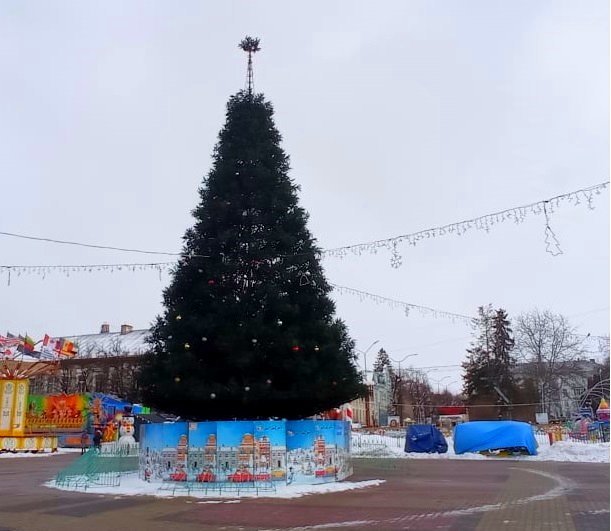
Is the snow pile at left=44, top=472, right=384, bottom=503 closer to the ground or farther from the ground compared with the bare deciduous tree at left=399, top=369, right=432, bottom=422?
closer to the ground

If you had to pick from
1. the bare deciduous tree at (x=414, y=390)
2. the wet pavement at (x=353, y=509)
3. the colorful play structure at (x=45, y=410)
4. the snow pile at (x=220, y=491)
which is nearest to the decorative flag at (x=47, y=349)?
the colorful play structure at (x=45, y=410)

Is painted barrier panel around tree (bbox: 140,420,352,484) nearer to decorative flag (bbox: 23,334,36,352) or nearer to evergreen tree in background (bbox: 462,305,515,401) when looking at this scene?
decorative flag (bbox: 23,334,36,352)

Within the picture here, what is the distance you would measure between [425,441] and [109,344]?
53.9 meters

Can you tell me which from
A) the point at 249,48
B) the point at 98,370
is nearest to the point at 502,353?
the point at 98,370

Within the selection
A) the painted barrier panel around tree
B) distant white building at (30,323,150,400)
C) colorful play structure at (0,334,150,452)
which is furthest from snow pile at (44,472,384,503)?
distant white building at (30,323,150,400)

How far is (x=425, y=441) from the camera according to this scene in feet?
115

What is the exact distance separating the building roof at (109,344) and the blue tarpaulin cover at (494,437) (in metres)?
45.1

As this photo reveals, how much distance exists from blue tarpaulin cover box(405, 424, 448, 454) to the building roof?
41.6m

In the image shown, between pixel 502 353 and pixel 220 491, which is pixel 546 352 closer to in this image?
pixel 502 353

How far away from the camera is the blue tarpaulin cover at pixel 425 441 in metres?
34.9

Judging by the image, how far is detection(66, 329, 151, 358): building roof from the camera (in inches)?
2820

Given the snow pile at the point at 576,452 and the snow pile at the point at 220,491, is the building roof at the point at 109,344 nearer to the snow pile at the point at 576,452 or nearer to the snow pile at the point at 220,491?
the snow pile at the point at 576,452

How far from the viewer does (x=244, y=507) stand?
13.2 metres

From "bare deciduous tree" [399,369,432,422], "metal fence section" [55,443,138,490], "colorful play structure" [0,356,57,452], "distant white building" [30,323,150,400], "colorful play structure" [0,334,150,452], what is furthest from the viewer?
"bare deciduous tree" [399,369,432,422]
